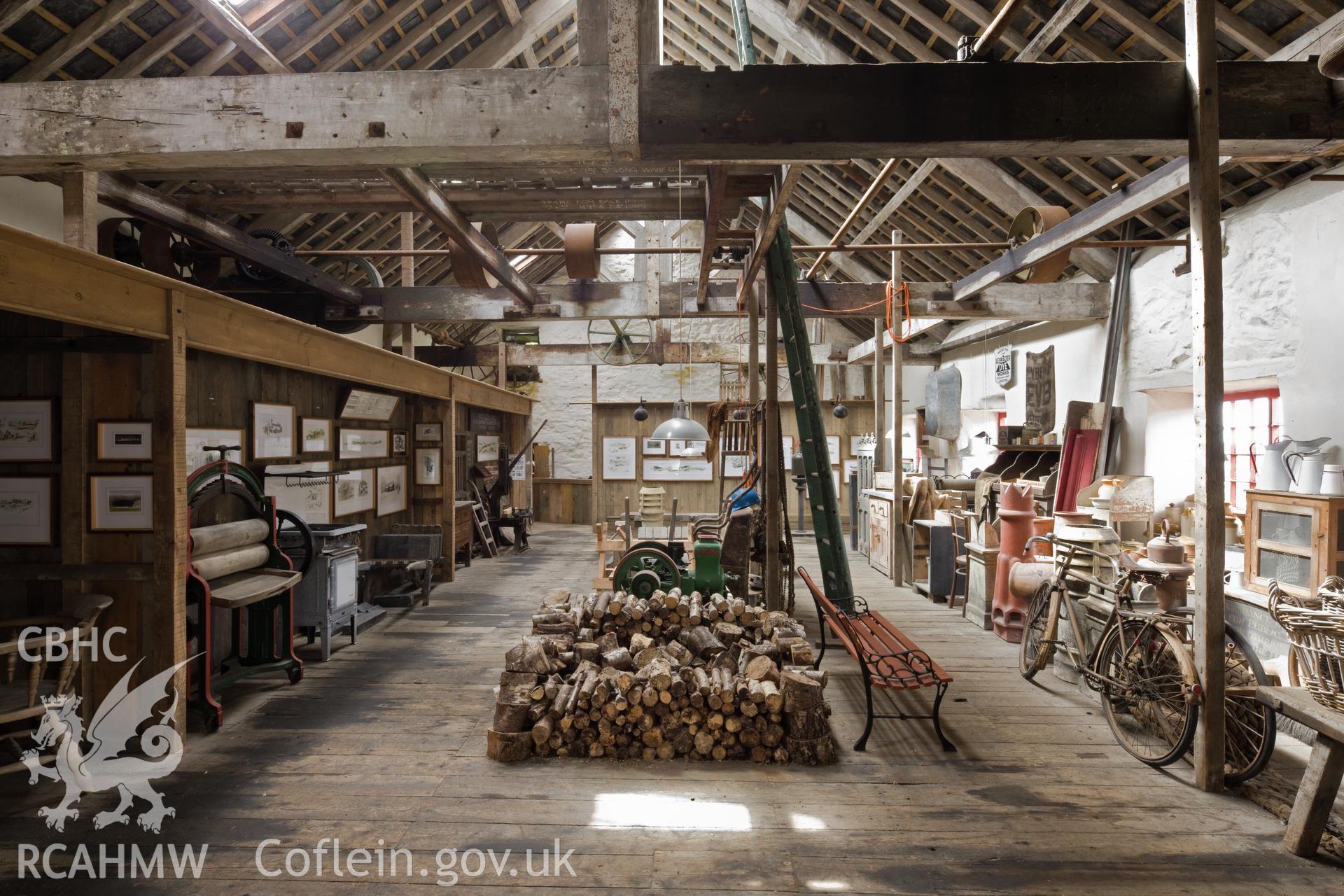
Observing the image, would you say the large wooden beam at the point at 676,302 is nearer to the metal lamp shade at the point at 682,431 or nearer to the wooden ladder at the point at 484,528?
the metal lamp shade at the point at 682,431

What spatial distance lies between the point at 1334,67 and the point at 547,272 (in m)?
13.1

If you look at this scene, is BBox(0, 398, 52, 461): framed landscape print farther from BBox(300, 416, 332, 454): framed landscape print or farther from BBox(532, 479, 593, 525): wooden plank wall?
BBox(532, 479, 593, 525): wooden plank wall

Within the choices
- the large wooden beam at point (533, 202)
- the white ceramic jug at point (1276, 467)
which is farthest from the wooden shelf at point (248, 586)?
the white ceramic jug at point (1276, 467)

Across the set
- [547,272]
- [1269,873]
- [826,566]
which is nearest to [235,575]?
[826,566]

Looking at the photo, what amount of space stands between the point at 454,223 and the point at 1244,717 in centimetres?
515

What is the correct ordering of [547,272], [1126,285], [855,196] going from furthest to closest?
[547,272] → [855,196] → [1126,285]

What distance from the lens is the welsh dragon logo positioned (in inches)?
111

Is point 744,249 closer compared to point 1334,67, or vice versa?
point 1334,67

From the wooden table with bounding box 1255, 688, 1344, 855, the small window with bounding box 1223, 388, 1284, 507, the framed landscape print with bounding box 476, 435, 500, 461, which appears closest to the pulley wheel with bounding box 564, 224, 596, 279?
the wooden table with bounding box 1255, 688, 1344, 855

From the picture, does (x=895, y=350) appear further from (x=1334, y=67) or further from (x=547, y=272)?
(x=547, y=272)

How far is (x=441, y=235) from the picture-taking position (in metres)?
9.59

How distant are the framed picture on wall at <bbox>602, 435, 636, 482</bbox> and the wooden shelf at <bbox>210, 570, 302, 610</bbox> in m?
9.20

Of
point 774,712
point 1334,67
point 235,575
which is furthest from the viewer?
point 235,575

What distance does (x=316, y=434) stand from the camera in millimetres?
5953
